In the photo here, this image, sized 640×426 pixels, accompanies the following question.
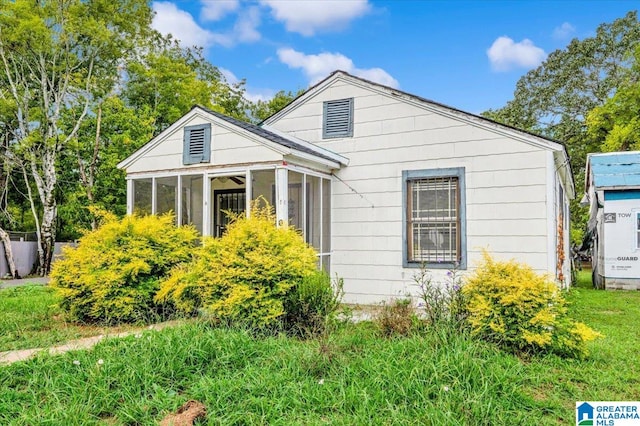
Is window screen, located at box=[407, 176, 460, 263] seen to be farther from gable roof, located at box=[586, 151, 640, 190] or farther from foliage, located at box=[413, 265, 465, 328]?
gable roof, located at box=[586, 151, 640, 190]

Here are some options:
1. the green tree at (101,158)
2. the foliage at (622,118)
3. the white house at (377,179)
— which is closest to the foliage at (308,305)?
the white house at (377,179)

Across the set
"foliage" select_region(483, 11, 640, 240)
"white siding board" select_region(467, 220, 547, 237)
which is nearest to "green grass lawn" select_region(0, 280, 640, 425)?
"white siding board" select_region(467, 220, 547, 237)

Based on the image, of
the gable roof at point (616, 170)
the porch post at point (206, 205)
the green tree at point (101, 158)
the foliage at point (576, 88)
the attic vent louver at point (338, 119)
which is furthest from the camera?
the foliage at point (576, 88)

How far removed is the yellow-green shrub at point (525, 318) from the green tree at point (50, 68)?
15716 millimetres

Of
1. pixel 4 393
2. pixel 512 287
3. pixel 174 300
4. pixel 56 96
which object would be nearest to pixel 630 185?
pixel 512 287

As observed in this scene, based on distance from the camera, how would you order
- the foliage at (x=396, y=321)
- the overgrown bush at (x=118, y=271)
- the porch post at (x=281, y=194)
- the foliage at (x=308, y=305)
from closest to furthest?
1. the foliage at (x=396, y=321)
2. the foliage at (x=308, y=305)
3. the overgrown bush at (x=118, y=271)
4. the porch post at (x=281, y=194)

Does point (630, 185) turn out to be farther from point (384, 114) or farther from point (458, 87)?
point (384, 114)

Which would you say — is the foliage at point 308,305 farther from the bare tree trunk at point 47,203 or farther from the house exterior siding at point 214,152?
the bare tree trunk at point 47,203

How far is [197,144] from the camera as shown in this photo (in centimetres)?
816

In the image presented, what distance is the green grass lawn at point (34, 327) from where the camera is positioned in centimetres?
534

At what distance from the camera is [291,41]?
15711 millimetres

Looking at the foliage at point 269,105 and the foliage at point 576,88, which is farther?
the foliage at point 269,105

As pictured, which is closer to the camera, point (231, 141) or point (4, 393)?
point (4, 393)

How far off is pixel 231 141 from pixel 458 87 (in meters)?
10.3
